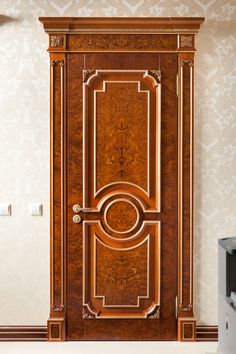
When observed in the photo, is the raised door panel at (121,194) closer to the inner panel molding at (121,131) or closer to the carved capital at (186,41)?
the inner panel molding at (121,131)

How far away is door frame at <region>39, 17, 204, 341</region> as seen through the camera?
12.0 ft

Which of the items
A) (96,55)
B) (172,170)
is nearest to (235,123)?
(172,170)

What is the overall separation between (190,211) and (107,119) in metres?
0.89

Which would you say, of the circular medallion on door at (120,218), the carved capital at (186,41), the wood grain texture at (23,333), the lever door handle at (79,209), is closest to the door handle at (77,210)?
the lever door handle at (79,209)

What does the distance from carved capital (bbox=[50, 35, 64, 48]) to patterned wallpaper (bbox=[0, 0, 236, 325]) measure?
0.08 m

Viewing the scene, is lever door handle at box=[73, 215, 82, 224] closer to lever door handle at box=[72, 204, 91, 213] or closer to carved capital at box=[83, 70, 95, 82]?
lever door handle at box=[72, 204, 91, 213]

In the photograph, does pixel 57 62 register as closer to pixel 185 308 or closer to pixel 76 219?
pixel 76 219

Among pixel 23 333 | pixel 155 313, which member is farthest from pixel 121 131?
pixel 23 333

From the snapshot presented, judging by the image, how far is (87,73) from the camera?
3.70 metres

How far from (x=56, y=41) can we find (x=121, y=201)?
4.06 ft

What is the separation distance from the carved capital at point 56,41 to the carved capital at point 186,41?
2.81ft

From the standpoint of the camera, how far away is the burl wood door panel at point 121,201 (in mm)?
3715

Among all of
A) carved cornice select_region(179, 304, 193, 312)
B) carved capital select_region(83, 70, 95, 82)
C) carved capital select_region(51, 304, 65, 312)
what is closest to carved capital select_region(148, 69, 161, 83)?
carved capital select_region(83, 70, 95, 82)
